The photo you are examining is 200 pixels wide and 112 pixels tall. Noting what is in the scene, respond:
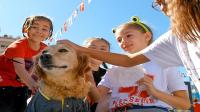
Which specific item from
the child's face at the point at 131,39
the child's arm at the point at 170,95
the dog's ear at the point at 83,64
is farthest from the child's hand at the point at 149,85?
the dog's ear at the point at 83,64

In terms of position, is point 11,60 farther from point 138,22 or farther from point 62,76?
point 138,22

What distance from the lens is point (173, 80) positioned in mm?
3613

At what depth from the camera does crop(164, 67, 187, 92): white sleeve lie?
360 cm

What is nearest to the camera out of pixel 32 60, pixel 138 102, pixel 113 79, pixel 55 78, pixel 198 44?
pixel 198 44

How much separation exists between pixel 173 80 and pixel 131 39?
26.2 inches

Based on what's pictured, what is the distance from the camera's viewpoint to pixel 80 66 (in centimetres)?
423

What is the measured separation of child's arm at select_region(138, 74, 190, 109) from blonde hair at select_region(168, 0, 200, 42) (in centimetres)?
93

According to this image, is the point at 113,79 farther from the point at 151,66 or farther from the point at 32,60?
the point at 32,60

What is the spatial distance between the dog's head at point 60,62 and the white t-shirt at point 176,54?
1280 mm

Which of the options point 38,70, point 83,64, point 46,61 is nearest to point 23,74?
point 38,70

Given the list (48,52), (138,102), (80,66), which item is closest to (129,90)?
(138,102)

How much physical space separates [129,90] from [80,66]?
2.86 feet

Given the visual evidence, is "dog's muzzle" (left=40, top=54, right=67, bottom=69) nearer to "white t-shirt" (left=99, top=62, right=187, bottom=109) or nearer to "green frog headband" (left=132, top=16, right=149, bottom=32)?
"white t-shirt" (left=99, top=62, right=187, bottom=109)

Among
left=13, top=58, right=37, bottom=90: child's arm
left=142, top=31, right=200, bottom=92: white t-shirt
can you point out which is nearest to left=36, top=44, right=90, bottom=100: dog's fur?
left=13, top=58, right=37, bottom=90: child's arm
